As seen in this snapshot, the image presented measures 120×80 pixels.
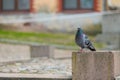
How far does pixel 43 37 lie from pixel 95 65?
14.0 metres

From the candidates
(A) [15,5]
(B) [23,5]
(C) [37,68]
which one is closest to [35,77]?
(C) [37,68]

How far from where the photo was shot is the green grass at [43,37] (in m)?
20.7

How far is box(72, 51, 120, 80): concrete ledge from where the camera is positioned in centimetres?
809

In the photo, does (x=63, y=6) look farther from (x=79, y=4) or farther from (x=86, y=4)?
(x=86, y=4)

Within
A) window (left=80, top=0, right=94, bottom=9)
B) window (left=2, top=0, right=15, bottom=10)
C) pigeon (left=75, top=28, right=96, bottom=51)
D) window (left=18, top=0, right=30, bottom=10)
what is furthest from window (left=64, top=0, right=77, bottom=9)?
pigeon (left=75, top=28, right=96, bottom=51)

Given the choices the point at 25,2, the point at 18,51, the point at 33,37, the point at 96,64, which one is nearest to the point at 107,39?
the point at 33,37

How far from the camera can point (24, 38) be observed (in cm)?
2142

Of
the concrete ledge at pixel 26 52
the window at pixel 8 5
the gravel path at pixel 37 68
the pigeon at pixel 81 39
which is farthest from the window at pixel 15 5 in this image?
the pigeon at pixel 81 39

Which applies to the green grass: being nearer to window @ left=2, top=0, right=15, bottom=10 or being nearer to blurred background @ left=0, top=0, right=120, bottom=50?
blurred background @ left=0, top=0, right=120, bottom=50

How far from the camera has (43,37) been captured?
22047mm

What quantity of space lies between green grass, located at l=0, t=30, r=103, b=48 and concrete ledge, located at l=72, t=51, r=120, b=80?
1170cm

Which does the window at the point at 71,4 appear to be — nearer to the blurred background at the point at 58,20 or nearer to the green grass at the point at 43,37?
the blurred background at the point at 58,20

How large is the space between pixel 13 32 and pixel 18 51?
523cm

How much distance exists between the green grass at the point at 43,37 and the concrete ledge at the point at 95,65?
1170 cm
